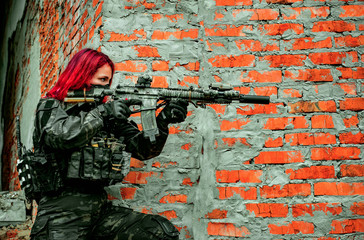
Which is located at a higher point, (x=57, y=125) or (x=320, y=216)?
(x=57, y=125)

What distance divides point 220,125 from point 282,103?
414 mm

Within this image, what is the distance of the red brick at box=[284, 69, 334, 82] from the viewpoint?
8.59 feet

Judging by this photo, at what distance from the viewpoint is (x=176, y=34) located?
110 inches

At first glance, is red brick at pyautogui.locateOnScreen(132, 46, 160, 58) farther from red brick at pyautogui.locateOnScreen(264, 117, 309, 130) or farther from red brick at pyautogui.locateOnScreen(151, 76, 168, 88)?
red brick at pyautogui.locateOnScreen(264, 117, 309, 130)

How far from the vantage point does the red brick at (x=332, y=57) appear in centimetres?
262

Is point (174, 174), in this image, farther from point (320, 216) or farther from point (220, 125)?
point (320, 216)

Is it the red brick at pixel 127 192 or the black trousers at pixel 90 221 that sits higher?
the red brick at pixel 127 192

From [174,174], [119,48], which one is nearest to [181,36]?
[119,48]

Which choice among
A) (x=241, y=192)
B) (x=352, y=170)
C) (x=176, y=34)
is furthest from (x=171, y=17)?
(x=352, y=170)

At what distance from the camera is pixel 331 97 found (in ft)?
8.48

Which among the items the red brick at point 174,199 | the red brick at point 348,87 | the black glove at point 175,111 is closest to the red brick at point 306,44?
the red brick at point 348,87

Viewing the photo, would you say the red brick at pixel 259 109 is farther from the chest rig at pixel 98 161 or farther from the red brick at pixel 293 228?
the chest rig at pixel 98 161

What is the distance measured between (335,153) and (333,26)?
82 cm

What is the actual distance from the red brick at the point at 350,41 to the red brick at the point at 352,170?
76 centimetres
